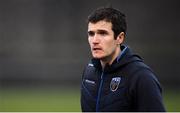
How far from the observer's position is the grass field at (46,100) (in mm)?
13235

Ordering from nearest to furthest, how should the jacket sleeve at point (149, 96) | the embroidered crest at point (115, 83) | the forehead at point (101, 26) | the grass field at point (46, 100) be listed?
the jacket sleeve at point (149, 96) < the embroidered crest at point (115, 83) < the forehead at point (101, 26) < the grass field at point (46, 100)

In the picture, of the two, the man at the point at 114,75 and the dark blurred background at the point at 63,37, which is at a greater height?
the man at the point at 114,75

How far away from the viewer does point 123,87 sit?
4027 mm

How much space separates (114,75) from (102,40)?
0.26 metres

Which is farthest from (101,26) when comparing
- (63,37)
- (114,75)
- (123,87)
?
(63,37)

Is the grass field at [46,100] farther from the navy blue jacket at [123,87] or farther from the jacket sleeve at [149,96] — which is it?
the jacket sleeve at [149,96]

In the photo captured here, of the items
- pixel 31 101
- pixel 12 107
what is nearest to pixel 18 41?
pixel 31 101

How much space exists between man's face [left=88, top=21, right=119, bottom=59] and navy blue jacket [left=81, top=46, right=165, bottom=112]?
86 millimetres

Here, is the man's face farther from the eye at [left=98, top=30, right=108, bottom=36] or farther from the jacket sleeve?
the jacket sleeve

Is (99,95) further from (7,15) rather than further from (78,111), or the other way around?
(7,15)

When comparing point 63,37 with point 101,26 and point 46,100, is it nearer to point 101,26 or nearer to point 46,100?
point 46,100

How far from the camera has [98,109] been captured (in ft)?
13.6

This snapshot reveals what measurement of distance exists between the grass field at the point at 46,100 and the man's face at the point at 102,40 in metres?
7.98

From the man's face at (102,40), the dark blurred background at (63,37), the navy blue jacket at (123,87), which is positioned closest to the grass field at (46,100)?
the dark blurred background at (63,37)
